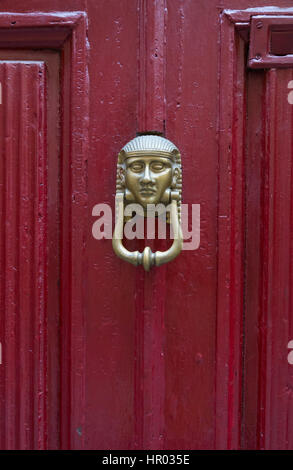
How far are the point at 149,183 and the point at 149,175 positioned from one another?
12 mm

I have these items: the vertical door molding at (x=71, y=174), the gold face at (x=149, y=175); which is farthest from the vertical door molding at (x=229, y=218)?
the vertical door molding at (x=71, y=174)

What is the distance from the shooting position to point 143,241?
0.65 meters

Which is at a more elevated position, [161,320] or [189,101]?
[189,101]

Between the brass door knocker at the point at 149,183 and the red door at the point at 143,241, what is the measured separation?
4 cm

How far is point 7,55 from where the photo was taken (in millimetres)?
673

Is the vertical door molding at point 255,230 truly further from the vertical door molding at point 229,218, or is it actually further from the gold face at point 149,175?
the gold face at point 149,175

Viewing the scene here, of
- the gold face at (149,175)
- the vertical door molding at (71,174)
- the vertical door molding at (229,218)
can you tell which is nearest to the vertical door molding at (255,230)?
the vertical door molding at (229,218)

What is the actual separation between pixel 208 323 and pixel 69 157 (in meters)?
0.38

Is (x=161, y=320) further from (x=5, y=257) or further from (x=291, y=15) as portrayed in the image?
(x=291, y=15)

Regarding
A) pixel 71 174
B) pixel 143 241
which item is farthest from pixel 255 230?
pixel 71 174

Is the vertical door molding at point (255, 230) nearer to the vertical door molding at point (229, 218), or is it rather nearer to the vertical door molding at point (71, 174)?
the vertical door molding at point (229, 218)

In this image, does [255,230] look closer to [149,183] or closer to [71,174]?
[149,183]

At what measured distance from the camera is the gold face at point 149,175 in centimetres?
60
